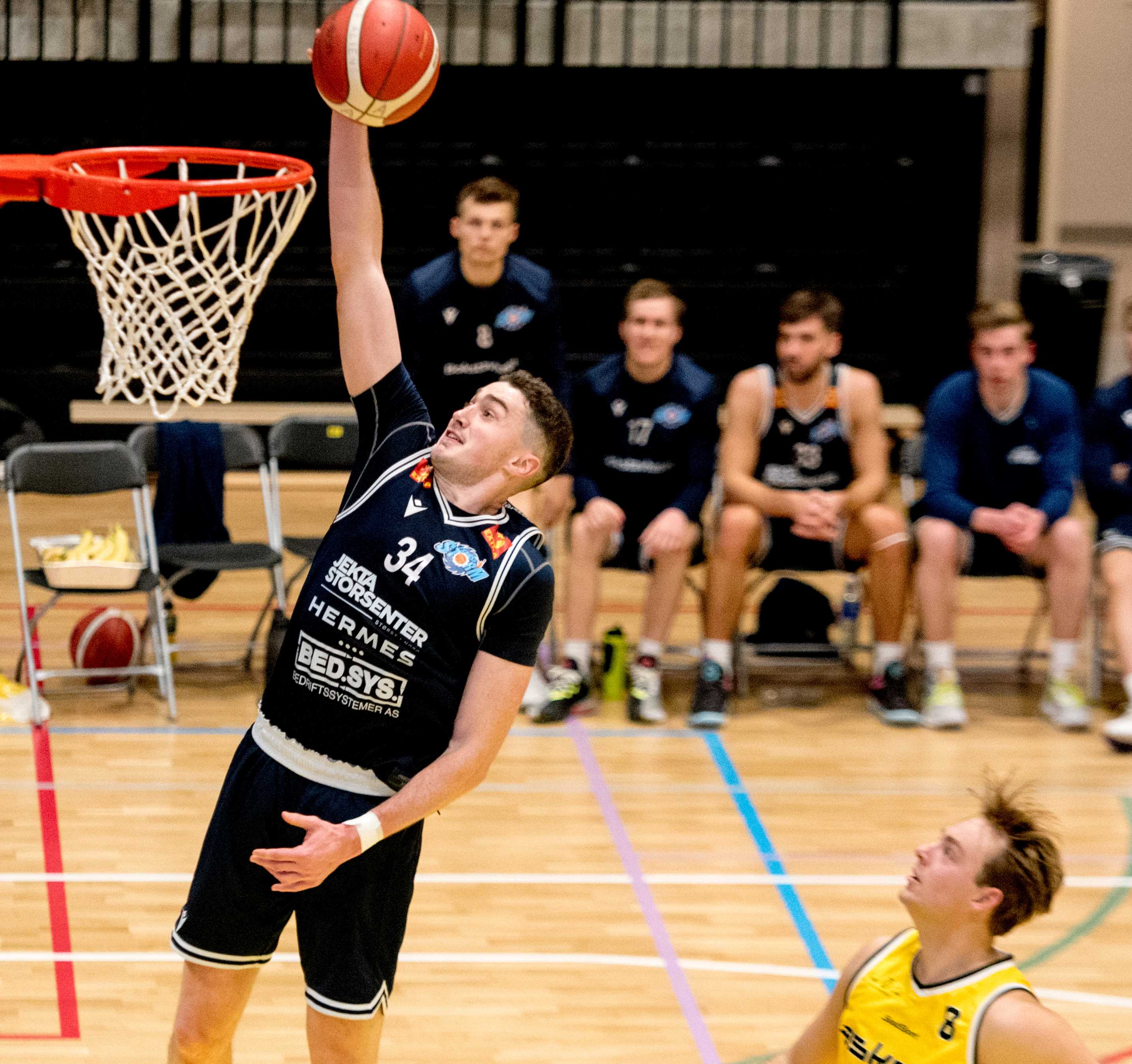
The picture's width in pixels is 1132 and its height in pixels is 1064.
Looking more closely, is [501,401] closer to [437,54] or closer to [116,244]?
[437,54]

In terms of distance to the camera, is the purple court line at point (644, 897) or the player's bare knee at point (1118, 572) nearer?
the purple court line at point (644, 897)

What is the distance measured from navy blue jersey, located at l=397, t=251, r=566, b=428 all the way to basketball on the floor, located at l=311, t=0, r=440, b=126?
3321 mm

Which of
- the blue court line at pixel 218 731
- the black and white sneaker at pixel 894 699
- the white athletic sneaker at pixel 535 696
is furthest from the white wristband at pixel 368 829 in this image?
the black and white sneaker at pixel 894 699

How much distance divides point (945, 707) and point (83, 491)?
12.1 ft

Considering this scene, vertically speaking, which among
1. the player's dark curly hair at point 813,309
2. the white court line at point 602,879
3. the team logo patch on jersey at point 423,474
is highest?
the player's dark curly hair at point 813,309

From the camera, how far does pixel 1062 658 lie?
675 centimetres

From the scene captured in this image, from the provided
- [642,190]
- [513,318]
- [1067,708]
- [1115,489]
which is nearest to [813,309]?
[513,318]

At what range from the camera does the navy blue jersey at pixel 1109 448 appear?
6.84 metres

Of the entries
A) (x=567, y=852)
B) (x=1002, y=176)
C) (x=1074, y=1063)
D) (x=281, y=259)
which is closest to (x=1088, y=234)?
(x=1002, y=176)

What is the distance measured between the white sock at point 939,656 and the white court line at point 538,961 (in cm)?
240

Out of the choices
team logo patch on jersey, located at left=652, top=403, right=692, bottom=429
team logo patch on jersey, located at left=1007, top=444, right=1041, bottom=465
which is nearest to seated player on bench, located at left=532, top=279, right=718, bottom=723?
team logo patch on jersey, located at left=652, top=403, right=692, bottom=429

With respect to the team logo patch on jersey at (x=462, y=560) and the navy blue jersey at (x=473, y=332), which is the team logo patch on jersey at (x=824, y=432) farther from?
the team logo patch on jersey at (x=462, y=560)

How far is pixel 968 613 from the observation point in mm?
8406

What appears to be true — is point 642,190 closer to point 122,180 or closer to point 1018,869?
point 122,180
